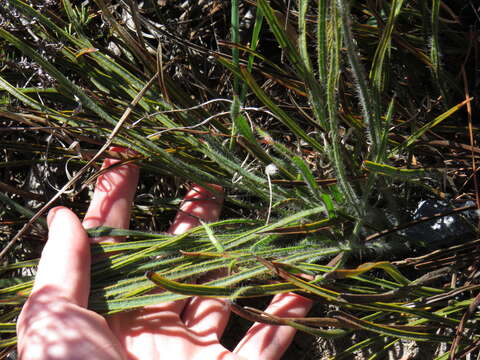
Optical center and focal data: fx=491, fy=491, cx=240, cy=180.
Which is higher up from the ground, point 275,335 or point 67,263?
point 67,263

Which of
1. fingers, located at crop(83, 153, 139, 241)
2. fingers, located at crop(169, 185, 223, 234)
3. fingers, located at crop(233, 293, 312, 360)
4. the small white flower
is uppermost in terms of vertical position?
the small white flower

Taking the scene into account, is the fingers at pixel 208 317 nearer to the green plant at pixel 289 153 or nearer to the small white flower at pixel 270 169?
the green plant at pixel 289 153

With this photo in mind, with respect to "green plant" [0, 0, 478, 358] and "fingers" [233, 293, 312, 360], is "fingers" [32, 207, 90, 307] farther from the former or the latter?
"fingers" [233, 293, 312, 360]

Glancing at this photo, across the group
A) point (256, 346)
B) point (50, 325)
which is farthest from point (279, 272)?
point (50, 325)

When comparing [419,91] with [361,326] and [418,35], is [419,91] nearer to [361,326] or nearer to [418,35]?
[418,35]

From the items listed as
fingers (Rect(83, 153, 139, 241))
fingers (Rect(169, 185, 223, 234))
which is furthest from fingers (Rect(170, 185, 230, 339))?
fingers (Rect(83, 153, 139, 241))

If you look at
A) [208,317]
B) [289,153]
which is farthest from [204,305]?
[289,153]

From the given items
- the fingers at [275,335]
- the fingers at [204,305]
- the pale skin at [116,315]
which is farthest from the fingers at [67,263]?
the fingers at [275,335]

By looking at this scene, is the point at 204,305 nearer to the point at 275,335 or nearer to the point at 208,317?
the point at 208,317
